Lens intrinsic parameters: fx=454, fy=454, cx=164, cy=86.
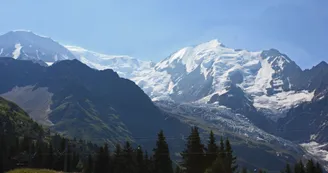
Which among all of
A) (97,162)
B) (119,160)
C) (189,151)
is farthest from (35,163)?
(189,151)

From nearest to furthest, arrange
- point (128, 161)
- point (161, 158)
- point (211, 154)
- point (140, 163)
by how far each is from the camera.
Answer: point (211, 154) → point (161, 158) → point (128, 161) → point (140, 163)

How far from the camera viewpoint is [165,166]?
345 feet

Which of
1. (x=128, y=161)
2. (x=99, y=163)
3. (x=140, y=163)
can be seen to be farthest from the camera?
(x=99, y=163)

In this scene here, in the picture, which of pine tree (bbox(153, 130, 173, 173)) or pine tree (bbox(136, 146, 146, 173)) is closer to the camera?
pine tree (bbox(153, 130, 173, 173))

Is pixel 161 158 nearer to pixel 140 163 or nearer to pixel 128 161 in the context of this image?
pixel 140 163

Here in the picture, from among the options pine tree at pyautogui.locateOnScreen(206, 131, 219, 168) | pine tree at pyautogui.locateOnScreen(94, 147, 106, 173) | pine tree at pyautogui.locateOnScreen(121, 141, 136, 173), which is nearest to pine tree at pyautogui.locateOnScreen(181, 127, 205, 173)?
pine tree at pyautogui.locateOnScreen(206, 131, 219, 168)

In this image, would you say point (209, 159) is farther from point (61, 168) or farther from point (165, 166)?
point (61, 168)

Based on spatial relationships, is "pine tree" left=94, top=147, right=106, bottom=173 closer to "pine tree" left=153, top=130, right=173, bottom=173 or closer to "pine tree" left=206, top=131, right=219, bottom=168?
Result: "pine tree" left=153, top=130, right=173, bottom=173

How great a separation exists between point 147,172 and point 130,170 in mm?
4962

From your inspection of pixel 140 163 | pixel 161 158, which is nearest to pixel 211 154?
pixel 161 158

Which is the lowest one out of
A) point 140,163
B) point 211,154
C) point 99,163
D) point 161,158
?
point 140,163

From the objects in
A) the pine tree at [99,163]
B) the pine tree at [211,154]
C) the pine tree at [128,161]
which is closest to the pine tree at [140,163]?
the pine tree at [128,161]

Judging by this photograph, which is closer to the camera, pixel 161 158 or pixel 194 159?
pixel 194 159

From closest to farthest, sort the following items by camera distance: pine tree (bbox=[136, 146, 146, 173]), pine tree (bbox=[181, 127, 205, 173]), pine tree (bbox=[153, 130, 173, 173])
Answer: pine tree (bbox=[181, 127, 205, 173]) → pine tree (bbox=[153, 130, 173, 173]) → pine tree (bbox=[136, 146, 146, 173])
